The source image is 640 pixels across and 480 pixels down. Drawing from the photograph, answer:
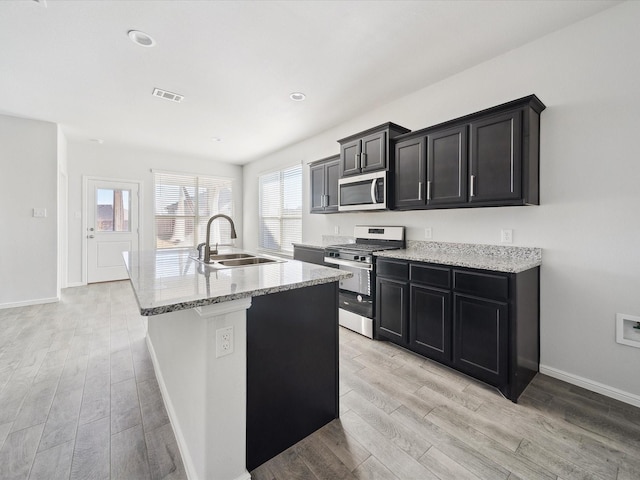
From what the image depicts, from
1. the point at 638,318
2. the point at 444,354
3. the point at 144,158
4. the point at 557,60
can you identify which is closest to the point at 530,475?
the point at 444,354

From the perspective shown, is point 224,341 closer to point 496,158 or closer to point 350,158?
point 496,158

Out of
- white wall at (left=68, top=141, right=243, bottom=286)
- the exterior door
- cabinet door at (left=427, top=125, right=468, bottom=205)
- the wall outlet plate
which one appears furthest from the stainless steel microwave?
the exterior door

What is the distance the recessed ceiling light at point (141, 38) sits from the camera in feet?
7.48

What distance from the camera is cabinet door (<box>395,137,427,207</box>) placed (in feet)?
9.24

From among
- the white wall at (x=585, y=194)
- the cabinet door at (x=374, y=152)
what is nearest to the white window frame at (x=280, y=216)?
the cabinet door at (x=374, y=152)

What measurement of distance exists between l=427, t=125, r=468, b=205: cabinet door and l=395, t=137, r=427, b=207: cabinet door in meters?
0.08

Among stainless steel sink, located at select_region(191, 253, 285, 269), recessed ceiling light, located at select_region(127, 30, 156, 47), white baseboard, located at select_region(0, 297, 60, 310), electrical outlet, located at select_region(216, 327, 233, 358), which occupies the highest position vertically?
recessed ceiling light, located at select_region(127, 30, 156, 47)

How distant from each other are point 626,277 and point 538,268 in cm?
50

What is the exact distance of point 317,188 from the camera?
434 cm

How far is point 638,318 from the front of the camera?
196cm

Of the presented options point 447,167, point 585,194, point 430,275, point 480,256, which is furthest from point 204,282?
point 585,194

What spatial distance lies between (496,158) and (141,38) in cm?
303

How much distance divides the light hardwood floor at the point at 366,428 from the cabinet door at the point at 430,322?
0.49 feet

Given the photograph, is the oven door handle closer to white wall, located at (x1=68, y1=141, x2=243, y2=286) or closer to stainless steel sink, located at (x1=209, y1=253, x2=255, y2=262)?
stainless steel sink, located at (x1=209, y1=253, x2=255, y2=262)
